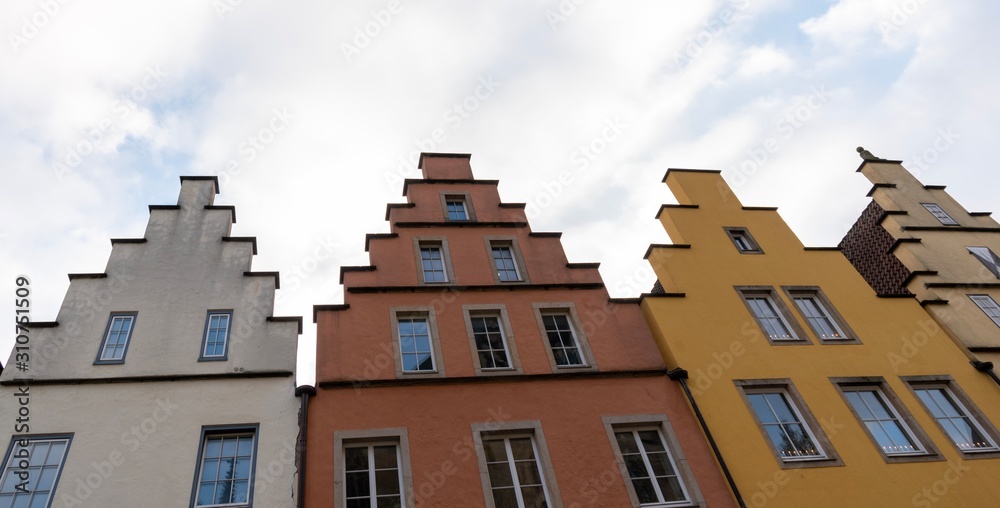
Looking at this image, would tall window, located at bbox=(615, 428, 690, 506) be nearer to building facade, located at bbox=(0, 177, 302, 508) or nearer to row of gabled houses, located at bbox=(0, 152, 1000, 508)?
row of gabled houses, located at bbox=(0, 152, 1000, 508)

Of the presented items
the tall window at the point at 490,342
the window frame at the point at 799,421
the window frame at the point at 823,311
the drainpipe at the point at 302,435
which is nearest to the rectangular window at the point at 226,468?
the drainpipe at the point at 302,435

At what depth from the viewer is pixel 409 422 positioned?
1415 centimetres

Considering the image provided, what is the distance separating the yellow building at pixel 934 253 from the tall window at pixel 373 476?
654 inches

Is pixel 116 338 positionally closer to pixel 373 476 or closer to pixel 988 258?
pixel 373 476

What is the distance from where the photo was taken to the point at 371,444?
1380cm

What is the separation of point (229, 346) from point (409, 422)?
472cm

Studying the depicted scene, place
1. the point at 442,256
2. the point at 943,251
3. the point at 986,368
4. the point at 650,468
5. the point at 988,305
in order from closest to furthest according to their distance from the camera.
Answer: the point at 650,468, the point at 986,368, the point at 442,256, the point at 988,305, the point at 943,251

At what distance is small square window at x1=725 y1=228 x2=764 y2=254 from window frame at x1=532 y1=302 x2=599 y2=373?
6.80 metres

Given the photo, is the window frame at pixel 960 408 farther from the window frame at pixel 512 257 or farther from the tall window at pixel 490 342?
the tall window at pixel 490 342

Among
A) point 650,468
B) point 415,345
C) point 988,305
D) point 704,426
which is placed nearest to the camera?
point 650,468

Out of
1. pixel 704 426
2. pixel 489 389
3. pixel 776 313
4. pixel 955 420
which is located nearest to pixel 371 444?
Answer: pixel 489 389

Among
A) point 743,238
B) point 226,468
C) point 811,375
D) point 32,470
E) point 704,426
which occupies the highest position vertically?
point 743,238

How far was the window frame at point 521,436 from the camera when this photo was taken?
13328 millimetres

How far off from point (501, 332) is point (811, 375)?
848 cm
